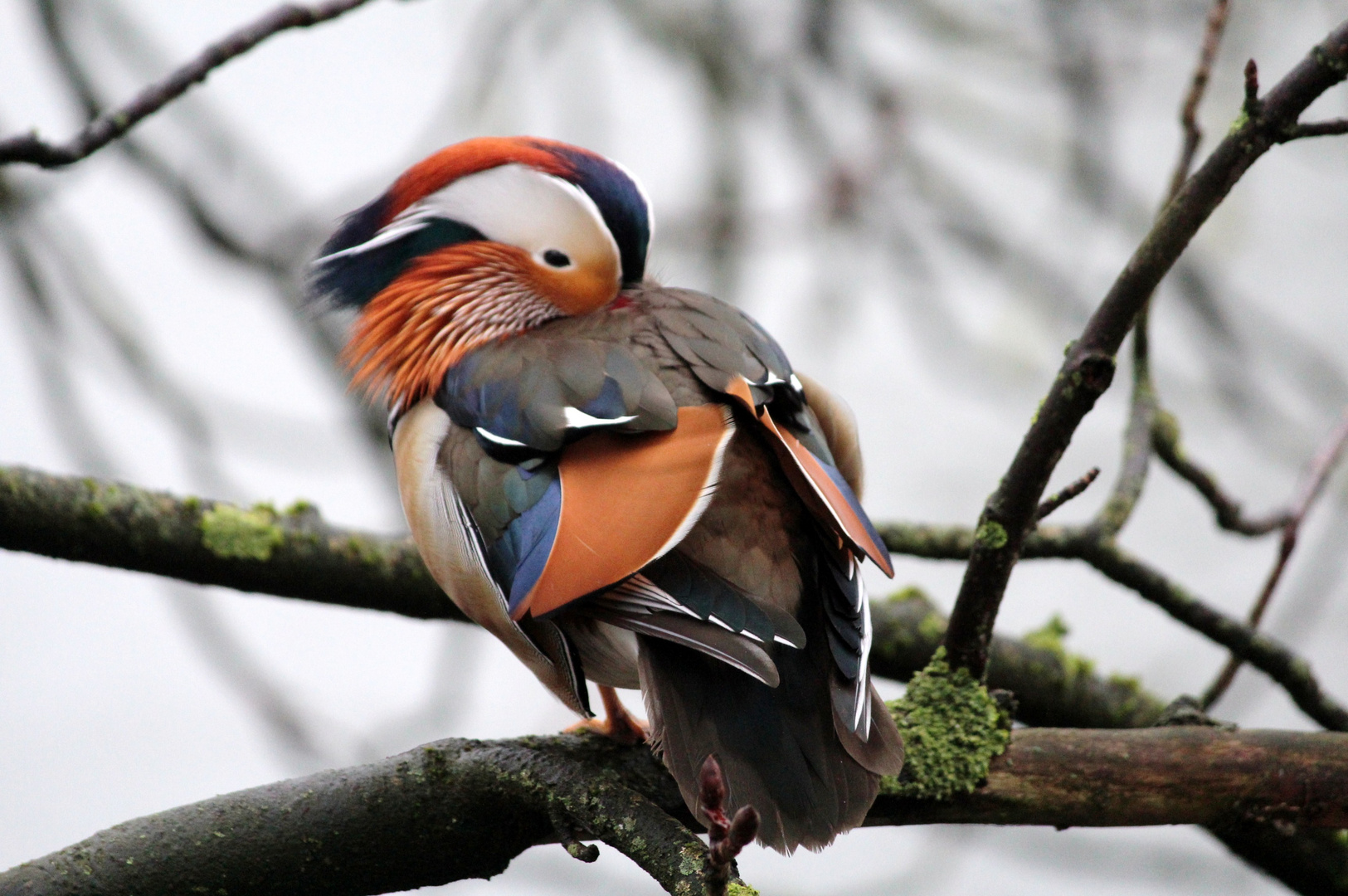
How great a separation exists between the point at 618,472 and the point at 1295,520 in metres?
1.55

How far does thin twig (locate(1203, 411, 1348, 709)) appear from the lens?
8.39 feet

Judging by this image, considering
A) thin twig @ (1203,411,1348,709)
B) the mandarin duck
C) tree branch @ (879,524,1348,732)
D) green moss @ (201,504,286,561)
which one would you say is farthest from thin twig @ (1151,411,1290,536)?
green moss @ (201,504,286,561)

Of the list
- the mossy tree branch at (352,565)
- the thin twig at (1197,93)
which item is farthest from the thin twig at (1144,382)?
the mossy tree branch at (352,565)

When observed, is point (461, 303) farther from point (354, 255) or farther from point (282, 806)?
point (282, 806)

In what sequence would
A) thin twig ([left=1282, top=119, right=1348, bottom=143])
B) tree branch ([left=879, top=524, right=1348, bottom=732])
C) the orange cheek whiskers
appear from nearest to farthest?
thin twig ([left=1282, top=119, right=1348, bottom=143])
the orange cheek whiskers
tree branch ([left=879, top=524, right=1348, bottom=732])

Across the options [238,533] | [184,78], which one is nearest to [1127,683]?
[238,533]

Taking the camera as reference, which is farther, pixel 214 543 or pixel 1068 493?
pixel 214 543

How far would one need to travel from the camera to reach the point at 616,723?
6.56 ft

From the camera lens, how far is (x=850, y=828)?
1583mm

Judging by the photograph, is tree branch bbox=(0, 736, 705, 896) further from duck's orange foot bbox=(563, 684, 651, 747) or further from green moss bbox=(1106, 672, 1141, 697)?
green moss bbox=(1106, 672, 1141, 697)

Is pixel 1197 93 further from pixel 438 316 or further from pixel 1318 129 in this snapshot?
pixel 438 316

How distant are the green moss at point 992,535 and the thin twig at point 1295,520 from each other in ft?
3.62

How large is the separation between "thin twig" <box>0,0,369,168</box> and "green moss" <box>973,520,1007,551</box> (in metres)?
1.36

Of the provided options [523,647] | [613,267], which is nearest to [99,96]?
[613,267]
